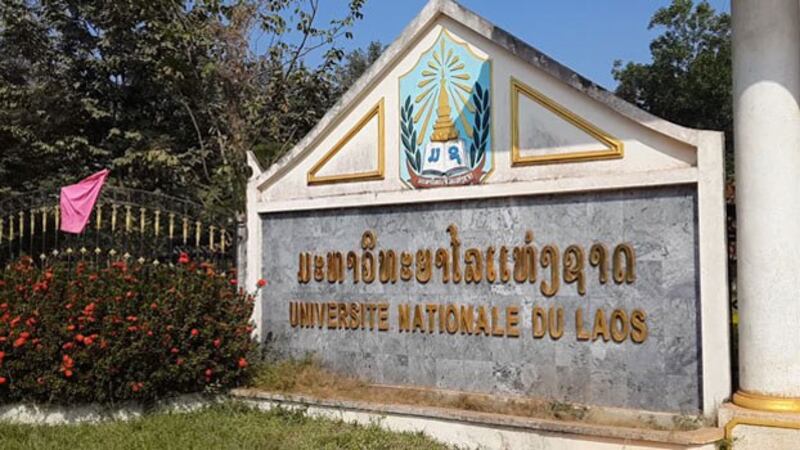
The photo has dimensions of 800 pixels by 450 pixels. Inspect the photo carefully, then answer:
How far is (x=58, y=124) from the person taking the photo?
1536 cm

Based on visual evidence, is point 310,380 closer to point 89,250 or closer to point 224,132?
point 89,250

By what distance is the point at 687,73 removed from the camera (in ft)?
91.8

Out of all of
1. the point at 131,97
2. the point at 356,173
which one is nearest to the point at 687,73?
the point at 131,97

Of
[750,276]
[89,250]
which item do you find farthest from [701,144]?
[89,250]

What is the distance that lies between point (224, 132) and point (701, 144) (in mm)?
10066

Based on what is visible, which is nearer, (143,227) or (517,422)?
(517,422)

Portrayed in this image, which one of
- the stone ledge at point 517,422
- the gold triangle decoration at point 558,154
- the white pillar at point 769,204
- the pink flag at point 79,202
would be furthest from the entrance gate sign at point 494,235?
the pink flag at point 79,202

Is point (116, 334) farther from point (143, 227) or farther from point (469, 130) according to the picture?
point (469, 130)

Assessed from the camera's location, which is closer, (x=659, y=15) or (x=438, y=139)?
(x=438, y=139)

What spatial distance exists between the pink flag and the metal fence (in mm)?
108

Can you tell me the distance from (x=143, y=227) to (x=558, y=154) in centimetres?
477

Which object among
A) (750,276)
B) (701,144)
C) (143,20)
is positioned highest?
(143,20)

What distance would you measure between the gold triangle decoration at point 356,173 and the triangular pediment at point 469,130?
0.03ft

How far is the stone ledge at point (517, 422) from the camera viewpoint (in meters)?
5.08
